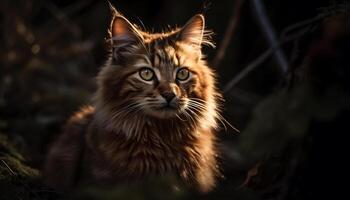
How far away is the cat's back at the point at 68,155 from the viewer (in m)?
3.78

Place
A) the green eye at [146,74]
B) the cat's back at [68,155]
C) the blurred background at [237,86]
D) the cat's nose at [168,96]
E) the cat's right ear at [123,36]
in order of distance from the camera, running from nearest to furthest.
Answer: the blurred background at [237,86] < the cat's nose at [168,96] < the green eye at [146,74] < the cat's right ear at [123,36] < the cat's back at [68,155]

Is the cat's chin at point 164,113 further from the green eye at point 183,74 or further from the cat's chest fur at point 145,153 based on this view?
the green eye at point 183,74

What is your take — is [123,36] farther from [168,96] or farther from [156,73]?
[168,96]

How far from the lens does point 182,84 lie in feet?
11.6

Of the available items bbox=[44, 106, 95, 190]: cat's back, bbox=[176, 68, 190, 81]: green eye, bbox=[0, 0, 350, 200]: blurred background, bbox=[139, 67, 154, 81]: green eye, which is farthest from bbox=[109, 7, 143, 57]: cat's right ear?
bbox=[44, 106, 95, 190]: cat's back

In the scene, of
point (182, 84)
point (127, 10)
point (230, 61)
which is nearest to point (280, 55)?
point (182, 84)

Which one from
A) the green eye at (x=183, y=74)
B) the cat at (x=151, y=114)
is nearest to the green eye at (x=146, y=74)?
the cat at (x=151, y=114)

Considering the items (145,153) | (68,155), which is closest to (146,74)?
(145,153)

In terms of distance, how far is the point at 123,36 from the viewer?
12.3 feet

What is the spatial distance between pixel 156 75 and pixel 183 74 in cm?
22

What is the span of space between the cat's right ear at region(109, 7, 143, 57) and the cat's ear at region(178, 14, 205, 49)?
1.06 ft

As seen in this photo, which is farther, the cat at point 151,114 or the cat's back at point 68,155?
the cat's back at point 68,155

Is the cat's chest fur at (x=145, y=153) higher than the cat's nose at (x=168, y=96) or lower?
lower

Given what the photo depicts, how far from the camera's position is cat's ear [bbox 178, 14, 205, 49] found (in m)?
3.79
